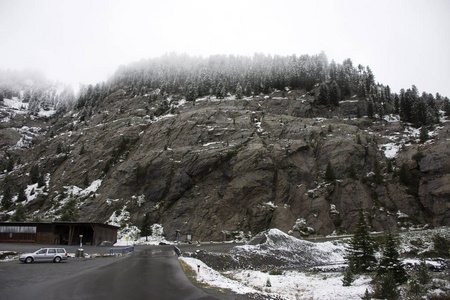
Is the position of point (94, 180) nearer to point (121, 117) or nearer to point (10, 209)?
point (10, 209)

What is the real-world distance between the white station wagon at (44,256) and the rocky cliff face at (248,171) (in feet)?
112

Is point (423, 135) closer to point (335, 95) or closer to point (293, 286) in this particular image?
point (335, 95)

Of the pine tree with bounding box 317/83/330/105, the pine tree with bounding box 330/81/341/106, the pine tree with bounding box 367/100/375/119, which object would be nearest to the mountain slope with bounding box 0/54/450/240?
the pine tree with bounding box 330/81/341/106

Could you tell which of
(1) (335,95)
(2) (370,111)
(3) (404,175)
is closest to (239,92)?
(1) (335,95)

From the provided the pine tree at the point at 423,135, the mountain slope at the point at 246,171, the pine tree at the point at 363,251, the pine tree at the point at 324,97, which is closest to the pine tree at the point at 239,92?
the mountain slope at the point at 246,171

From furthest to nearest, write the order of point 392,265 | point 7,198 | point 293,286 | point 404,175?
1. point 7,198
2. point 404,175
3. point 392,265
4. point 293,286

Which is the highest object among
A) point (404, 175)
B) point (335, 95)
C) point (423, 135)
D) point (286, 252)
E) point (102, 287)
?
point (335, 95)

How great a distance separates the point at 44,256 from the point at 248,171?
4767 centimetres

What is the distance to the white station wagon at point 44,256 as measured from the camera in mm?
26000

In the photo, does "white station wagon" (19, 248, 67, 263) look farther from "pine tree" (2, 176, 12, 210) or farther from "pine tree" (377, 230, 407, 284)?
"pine tree" (2, 176, 12, 210)

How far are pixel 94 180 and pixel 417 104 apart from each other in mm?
95440

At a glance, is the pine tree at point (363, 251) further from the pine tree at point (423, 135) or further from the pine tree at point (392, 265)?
the pine tree at point (423, 135)

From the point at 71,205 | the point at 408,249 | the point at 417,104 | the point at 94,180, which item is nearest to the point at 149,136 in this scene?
the point at 94,180

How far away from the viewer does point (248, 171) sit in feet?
225
